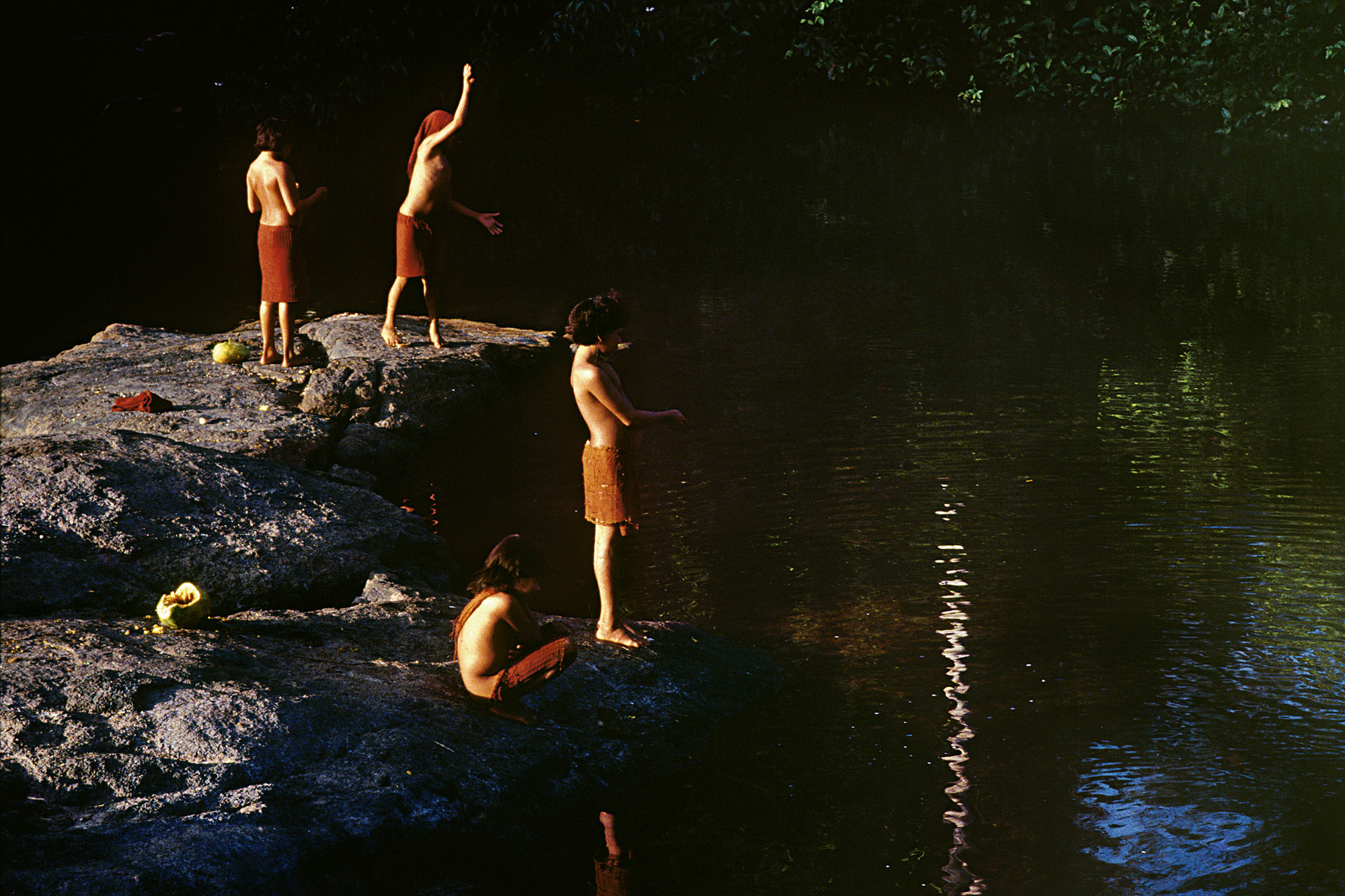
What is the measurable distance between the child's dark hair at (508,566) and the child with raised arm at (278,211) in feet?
13.3

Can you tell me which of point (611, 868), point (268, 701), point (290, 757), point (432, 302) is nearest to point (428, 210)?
point (432, 302)

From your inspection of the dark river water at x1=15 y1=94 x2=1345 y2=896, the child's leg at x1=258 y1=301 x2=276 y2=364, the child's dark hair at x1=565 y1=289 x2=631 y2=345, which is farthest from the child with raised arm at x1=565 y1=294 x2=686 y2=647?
the child's leg at x1=258 y1=301 x2=276 y2=364

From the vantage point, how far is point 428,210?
342 inches

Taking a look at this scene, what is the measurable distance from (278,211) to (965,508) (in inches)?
181

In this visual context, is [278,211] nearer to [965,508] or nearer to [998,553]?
[965,508]

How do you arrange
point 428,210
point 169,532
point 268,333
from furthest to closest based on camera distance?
1. point 268,333
2. point 428,210
3. point 169,532

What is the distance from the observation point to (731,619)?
5.89m

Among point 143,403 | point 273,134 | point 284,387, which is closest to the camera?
point 273,134

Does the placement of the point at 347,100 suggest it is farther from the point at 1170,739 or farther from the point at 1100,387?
the point at 1170,739

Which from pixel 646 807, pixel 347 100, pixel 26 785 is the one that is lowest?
pixel 646 807

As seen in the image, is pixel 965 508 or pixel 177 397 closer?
pixel 965 508

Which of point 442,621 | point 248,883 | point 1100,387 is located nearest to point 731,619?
point 442,621

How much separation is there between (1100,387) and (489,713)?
6.09 m

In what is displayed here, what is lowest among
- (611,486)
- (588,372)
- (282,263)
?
(611,486)
